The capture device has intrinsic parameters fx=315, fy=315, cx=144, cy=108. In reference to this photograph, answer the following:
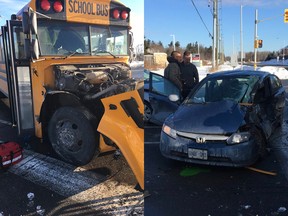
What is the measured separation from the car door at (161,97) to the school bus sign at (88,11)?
39 cm

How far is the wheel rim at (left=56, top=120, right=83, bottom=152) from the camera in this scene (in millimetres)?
1462

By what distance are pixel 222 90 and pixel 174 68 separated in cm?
86

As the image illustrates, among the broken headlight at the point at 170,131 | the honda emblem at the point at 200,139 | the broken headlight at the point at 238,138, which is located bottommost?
the broken headlight at the point at 238,138

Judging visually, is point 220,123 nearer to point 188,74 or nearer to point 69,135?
point 188,74

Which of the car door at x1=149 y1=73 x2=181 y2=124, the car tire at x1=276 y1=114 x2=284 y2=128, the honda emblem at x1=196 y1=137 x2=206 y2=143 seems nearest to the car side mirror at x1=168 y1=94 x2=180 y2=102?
the car door at x1=149 y1=73 x2=181 y2=124

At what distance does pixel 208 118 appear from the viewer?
2561 millimetres

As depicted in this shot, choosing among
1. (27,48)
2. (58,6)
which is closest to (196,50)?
(58,6)

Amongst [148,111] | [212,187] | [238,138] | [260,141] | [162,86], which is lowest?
[212,187]

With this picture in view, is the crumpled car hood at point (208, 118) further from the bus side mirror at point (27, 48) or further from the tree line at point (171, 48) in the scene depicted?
the bus side mirror at point (27, 48)

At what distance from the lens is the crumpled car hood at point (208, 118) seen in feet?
8.19

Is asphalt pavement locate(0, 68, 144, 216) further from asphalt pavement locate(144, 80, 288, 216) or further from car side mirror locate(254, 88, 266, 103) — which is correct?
car side mirror locate(254, 88, 266, 103)

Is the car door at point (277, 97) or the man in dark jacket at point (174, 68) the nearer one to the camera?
the man in dark jacket at point (174, 68)

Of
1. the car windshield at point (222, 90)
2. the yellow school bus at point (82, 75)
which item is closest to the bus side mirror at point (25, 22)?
the yellow school bus at point (82, 75)

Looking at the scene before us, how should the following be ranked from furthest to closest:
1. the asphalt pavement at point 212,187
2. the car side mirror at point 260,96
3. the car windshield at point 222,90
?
the car side mirror at point 260,96, the car windshield at point 222,90, the asphalt pavement at point 212,187
